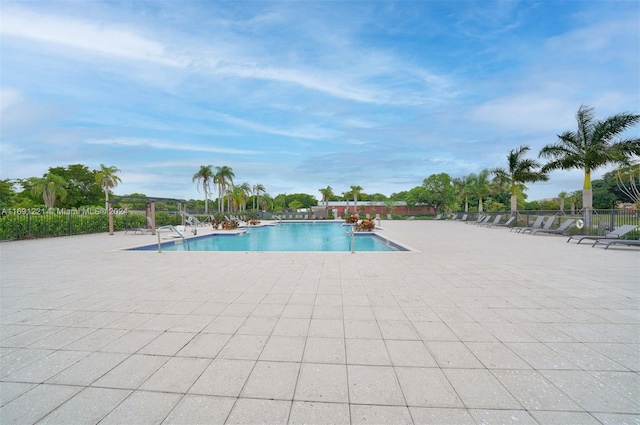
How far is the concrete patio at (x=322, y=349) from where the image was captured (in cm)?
164

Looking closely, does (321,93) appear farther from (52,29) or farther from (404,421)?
(404,421)

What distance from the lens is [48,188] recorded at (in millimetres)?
29531

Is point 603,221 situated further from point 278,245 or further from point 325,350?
point 325,350

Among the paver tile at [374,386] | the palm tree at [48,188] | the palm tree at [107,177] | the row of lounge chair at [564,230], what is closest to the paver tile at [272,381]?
the paver tile at [374,386]

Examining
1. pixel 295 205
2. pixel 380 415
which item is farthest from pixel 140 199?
pixel 295 205

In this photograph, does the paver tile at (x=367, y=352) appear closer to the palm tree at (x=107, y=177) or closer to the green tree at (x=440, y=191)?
the palm tree at (x=107, y=177)

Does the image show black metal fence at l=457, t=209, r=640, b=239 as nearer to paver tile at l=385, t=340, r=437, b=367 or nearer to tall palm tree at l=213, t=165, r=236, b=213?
paver tile at l=385, t=340, r=437, b=367

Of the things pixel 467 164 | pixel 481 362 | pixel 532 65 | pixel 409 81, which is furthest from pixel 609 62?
pixel 467 164

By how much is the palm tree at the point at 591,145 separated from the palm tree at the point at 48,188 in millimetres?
42695

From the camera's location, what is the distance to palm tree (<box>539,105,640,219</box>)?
11.6 m

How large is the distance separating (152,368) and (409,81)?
19.6m

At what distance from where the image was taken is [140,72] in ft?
39.2

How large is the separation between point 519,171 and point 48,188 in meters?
43.6

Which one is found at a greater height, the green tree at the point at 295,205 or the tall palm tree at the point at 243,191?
the tall palm tree at the point at 243,191
